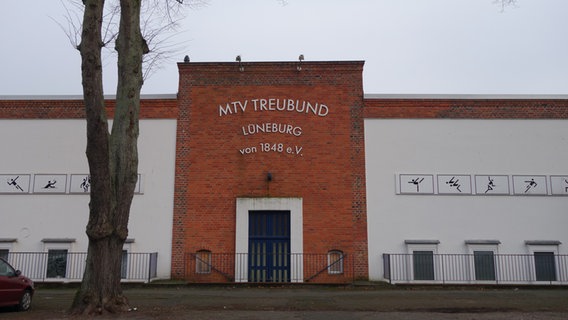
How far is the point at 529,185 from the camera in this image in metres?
20.1

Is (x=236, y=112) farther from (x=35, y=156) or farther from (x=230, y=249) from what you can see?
(x=35, y=156)

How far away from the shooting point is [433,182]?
66.2 feet

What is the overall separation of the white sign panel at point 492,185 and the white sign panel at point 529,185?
1.08ft

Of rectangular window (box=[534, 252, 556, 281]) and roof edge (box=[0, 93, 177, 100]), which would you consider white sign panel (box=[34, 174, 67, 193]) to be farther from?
rectangular window (box=[534, 252, 556, 281])

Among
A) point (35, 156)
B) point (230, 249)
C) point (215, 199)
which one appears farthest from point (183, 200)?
point (35, 156)

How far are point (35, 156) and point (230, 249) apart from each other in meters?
7.60

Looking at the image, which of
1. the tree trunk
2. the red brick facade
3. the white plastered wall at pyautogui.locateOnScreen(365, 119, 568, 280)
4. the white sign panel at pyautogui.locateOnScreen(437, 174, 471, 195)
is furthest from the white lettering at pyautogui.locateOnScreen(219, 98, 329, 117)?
the tree trunk

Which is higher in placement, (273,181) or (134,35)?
(134,35)

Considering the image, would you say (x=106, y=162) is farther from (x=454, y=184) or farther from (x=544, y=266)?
(x=544, y=266)

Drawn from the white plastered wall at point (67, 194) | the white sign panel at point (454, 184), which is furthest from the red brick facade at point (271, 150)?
the white sign panel at point (454, 184)

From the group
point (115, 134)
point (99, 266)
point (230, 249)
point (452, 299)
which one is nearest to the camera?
point (99, 266)

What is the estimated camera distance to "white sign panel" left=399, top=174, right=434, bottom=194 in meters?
20.1

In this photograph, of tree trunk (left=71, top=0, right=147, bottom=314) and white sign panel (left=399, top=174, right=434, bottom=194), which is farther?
A: white sign panel (left=399, top=174, right=434, bottom=194)

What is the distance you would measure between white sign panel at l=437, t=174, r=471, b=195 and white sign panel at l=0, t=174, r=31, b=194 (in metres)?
14.2
